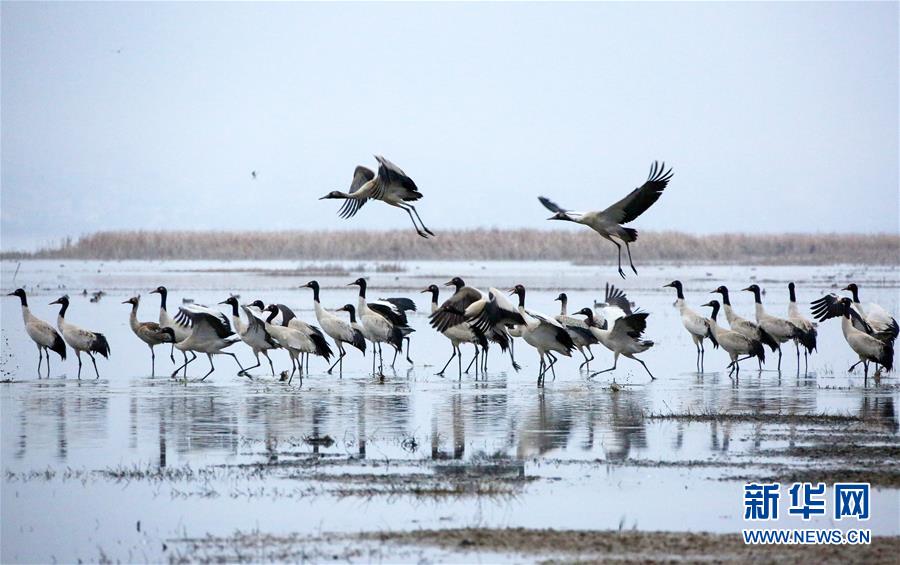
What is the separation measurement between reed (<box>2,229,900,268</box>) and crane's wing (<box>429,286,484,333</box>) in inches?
1579

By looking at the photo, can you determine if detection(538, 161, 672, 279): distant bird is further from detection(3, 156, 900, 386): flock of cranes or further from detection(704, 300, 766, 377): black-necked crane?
detection(704, 300, 766, 377): black-necked crane

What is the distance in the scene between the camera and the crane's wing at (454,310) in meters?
16.3

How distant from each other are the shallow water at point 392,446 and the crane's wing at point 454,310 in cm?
81

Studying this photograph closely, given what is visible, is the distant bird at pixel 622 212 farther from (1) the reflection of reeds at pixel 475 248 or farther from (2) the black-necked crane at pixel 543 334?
(1) the reflection of reeds at pixel 475 248

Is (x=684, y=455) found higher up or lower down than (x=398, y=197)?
lower down

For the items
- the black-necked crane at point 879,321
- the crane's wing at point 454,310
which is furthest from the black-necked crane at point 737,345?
the crane's wing at point 454,310

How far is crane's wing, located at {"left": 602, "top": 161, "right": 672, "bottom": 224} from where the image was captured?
51.0 feet

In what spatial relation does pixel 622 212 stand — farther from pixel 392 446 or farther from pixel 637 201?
pixel 392 446

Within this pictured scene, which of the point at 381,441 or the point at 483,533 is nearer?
the point at 483,533

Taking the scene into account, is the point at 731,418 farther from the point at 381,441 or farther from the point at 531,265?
the point at 531,265

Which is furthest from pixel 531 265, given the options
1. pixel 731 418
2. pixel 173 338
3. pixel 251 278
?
pixel 731 418

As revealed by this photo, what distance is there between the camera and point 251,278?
139 feet

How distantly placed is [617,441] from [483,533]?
3564 millimetres

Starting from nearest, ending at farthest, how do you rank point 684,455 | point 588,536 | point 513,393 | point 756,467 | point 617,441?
point 588,536, point 756,467, point 684,455, point 617,441, point 513,393
